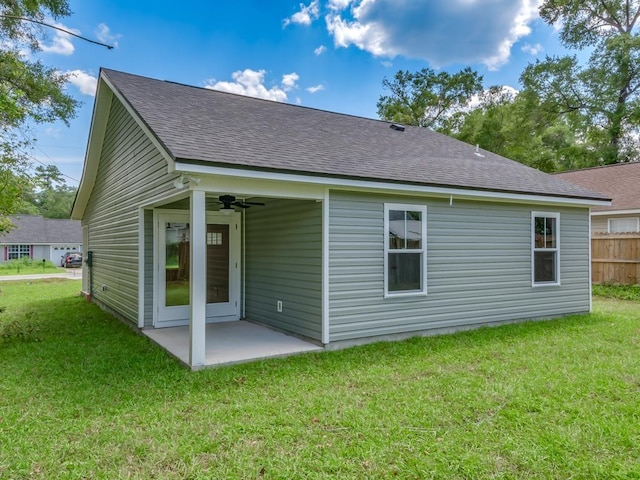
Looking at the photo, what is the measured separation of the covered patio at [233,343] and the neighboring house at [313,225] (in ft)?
0.76

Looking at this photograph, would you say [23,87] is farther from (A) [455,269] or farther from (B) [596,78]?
(B) [596,78]

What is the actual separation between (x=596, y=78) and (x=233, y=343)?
25095 mm

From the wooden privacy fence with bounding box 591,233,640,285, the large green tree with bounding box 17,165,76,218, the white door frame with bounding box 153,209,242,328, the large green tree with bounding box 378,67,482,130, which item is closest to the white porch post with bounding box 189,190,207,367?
the white door frame with bounding box 153,209,242,328

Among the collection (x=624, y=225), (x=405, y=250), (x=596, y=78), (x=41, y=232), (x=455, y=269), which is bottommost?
(x=455, y=269)

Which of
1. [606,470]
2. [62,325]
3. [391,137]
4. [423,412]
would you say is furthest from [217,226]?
[606,470]

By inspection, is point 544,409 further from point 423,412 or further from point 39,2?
point 39,2

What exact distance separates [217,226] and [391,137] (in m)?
4.33

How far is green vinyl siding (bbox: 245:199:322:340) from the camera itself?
587 cm

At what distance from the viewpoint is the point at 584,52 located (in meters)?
23.0

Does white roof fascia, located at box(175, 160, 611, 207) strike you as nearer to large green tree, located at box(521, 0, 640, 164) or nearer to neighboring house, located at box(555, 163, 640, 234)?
neighboring house, located at box(555, 163, 640, 234)

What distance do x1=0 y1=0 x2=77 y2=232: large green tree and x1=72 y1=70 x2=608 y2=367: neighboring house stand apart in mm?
1483

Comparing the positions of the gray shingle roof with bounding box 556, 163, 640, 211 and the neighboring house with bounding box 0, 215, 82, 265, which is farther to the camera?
the neighboring house with bounding box 0, 215, 82, 265

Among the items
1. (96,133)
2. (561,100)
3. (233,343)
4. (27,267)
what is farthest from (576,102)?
(27,267)

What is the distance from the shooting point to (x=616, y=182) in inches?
591
